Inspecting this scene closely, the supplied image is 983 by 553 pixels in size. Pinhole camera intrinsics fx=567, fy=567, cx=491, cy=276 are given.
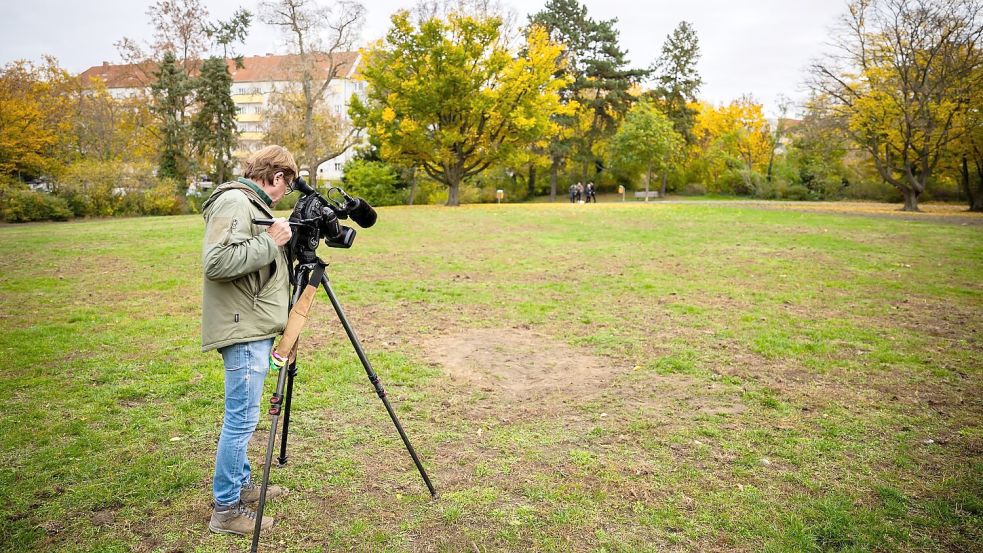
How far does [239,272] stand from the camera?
3000 millimetres

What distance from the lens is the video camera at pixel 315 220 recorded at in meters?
3.18

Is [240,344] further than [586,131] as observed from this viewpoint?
No

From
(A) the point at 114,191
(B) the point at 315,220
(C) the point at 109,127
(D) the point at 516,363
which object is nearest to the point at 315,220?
(B) the point at 315,220

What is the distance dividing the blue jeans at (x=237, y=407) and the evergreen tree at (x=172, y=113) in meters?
42.5

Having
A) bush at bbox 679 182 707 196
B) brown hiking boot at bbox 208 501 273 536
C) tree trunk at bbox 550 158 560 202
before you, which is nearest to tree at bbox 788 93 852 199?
bush at bbox 679 182 707 196

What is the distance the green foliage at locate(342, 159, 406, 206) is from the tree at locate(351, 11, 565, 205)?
551 cm

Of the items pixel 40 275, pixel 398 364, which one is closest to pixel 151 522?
pixel 398 364

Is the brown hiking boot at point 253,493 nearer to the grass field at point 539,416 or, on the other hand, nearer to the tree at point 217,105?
the grass field at point 539,416

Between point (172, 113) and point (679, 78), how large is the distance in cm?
4454

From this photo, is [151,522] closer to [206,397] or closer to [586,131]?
[206,397]

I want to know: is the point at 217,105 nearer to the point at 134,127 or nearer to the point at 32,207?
the point at 134,127

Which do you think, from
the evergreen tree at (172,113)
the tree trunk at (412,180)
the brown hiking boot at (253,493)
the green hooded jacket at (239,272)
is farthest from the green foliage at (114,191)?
the green hooded jacket at (239,272)

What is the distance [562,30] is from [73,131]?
38.3 metres

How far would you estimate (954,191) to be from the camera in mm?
40656
